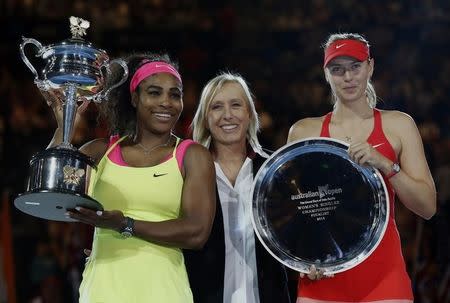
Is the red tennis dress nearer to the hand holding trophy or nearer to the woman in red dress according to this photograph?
the woman in red dress

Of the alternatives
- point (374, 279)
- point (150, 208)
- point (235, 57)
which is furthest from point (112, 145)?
point (235, 57)

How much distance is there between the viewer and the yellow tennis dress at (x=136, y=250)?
2.90m

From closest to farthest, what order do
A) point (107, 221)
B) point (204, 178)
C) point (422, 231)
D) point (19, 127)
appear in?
point (107, 221) → point (204, 178) → point (422, 231) → point (19, 127)

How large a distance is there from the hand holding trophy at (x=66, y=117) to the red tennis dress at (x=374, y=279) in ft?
2.85

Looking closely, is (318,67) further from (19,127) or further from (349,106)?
(349,106)

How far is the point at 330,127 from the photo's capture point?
3.40 m

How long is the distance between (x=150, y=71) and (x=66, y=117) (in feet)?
1.07

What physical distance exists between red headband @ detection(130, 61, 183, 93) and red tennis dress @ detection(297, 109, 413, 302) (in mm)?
717

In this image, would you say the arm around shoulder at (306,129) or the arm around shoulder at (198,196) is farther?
the arm around shoulder at (306,129)

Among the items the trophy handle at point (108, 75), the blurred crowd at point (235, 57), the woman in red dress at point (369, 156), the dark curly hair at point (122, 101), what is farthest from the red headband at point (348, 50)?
the blurred crowd at point (235, 57)

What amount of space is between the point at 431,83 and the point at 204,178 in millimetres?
5998

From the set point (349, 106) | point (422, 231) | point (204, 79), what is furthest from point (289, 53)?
point (349, 106)

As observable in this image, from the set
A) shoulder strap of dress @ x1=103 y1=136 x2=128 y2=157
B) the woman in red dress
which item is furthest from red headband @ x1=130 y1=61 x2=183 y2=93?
the woman in red dress

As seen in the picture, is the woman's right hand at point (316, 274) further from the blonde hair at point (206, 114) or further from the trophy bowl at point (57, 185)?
the trophy bowl at point (57, 185)
